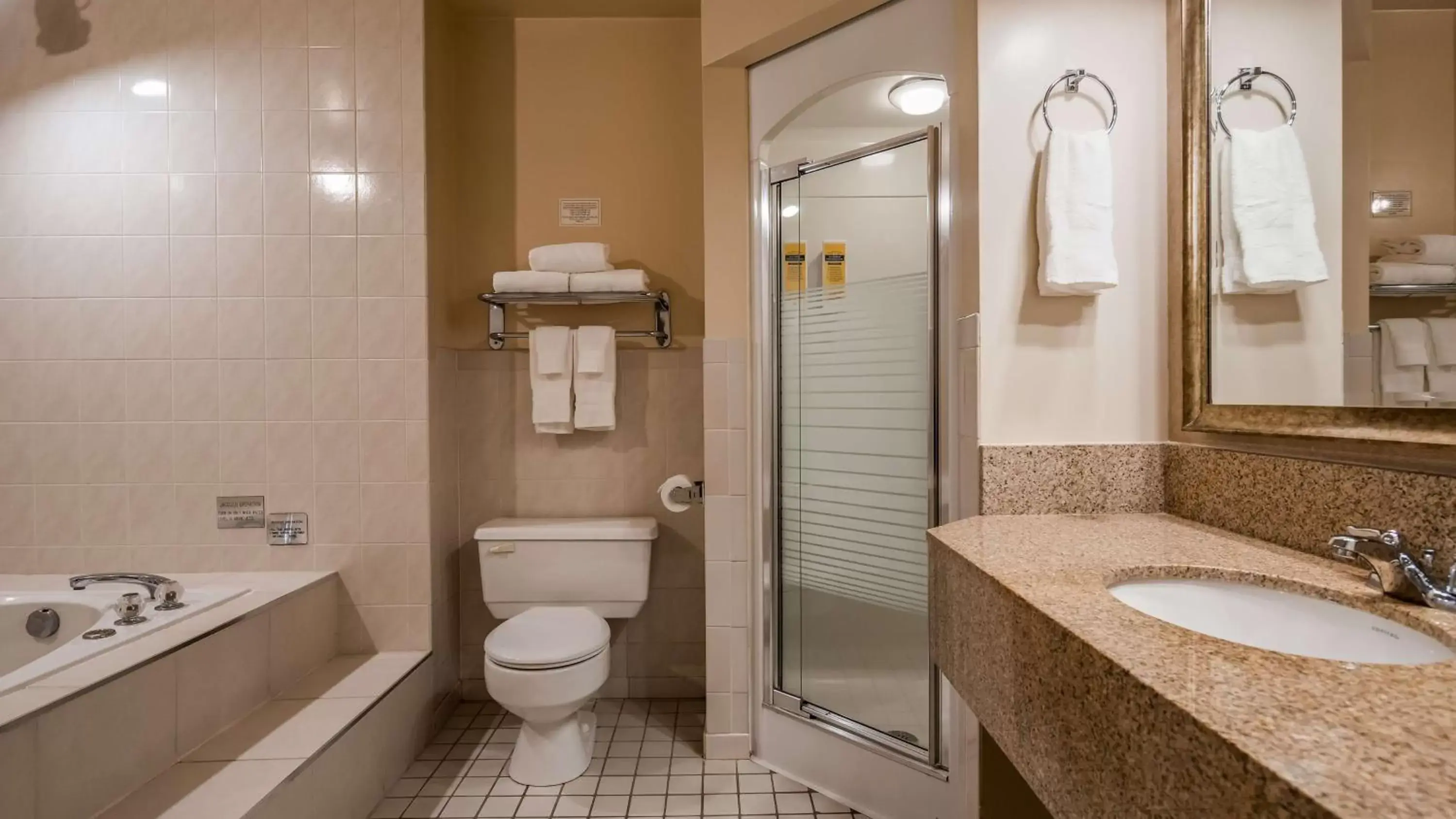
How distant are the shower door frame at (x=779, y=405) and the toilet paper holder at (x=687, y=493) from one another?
0.29m

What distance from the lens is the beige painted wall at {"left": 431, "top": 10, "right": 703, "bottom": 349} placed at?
231cm

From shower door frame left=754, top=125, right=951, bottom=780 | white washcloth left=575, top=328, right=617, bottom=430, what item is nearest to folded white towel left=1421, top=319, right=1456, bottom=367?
shower door frame left=754, top=125, right=951, bottom=780

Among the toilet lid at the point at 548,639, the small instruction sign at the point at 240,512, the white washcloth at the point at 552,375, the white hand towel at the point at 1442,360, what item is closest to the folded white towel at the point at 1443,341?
the white hand towel at the point at 1442,360

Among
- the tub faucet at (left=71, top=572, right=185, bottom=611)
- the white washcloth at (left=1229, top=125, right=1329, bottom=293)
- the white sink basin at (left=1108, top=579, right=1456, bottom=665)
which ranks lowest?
the tub faucet at (left=71, top=572, right=185, bottom=611)

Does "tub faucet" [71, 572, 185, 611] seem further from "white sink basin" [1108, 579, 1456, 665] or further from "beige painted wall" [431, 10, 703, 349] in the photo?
"white sink basin" [1108, 579, 1456, 665]

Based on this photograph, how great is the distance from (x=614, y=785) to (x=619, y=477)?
98 centimetres

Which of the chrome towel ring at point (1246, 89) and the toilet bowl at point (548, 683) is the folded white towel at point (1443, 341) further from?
the toilet bowl at point (548, 683)

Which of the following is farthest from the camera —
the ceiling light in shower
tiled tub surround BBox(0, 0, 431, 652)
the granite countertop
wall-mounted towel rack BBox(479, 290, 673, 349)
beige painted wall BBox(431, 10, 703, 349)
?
beige painted wall BBox(431, 10, 703, 349)

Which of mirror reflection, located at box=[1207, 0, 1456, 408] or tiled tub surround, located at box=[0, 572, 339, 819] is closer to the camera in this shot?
mirror reflection, located at box=[1207, 0, 1456, 408]

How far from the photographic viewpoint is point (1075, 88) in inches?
49.5

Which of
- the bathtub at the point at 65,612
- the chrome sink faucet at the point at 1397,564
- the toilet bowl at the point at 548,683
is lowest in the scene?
the toilet bowl at the point at 548,683

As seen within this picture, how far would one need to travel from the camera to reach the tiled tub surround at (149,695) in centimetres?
114

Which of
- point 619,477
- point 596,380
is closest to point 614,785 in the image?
point 619,477

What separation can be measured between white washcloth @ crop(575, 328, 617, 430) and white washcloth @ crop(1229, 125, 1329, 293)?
1.69 metres
